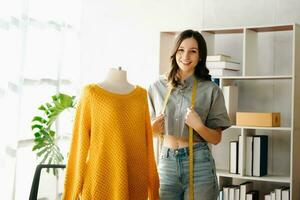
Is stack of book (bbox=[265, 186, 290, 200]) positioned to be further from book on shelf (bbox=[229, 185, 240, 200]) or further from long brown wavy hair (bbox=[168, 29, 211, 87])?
long brown wavy hair (bbox=[168, 29, 211, 87])

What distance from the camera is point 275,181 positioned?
140 inches

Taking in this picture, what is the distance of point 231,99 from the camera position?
152 inches

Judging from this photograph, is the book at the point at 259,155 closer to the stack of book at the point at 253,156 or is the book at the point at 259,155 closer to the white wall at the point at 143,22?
the stack of book at the point at 253,156

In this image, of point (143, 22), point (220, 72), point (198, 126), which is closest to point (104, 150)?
point (198, 126)

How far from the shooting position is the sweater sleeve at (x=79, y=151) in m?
2.25

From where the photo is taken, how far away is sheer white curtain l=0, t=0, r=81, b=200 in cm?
372

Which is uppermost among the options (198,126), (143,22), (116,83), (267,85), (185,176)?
(143,22)

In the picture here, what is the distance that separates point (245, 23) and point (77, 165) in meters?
2.33

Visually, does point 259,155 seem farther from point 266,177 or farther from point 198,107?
point 198,107

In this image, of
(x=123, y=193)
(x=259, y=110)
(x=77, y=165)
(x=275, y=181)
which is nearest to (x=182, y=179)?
(x=123, y=193)

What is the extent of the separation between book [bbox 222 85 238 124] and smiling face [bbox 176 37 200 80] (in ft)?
4.11

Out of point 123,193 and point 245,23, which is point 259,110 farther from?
point 123,193

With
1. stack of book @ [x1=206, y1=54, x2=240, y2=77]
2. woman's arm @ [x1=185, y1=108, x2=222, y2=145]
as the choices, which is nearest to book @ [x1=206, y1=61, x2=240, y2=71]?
stack of book @ [x1=206, y1=54, x2=240, y2=77]

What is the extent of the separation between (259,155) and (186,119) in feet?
4.59
